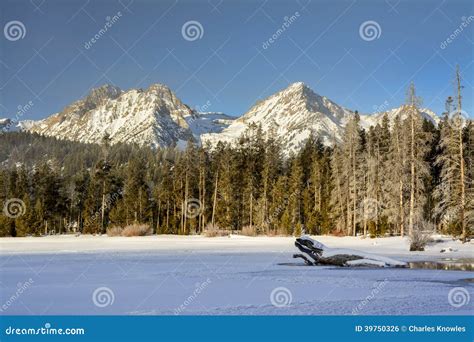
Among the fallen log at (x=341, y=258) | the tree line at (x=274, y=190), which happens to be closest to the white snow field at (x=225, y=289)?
the fallen log at (x=341, y=258)

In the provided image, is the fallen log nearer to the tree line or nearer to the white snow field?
the white snow field

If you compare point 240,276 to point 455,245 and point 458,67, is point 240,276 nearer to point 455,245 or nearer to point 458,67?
point 455,245

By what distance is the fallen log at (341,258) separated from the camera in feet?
56.9

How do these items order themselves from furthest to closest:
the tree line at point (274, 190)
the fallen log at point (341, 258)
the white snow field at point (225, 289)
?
the tree line at point (274, 190), the fallen log at point (341, 258), the white snow field at point (225, 289)

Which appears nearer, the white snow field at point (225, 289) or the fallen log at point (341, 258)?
the white snow field at point (225, 289)

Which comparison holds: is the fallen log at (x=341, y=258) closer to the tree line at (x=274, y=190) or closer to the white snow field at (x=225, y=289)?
the white snow field at (x=225, y=289)

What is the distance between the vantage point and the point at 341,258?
57.8 ft

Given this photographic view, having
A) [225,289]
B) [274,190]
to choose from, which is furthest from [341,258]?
[274,190]

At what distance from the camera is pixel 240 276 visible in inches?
547

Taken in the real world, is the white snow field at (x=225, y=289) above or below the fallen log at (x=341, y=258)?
below

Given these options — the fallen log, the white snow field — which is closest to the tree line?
the fallen log

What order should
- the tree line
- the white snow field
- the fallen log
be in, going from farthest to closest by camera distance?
the tree line, the fallen log, the white snow field

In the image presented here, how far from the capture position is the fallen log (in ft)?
56.9
